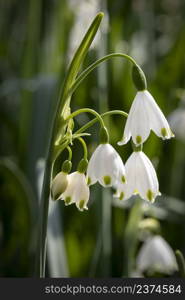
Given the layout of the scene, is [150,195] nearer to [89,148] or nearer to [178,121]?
[89,148]

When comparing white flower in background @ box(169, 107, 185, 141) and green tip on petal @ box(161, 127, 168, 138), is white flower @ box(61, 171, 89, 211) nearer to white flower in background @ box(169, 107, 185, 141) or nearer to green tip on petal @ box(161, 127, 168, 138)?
green tip on petal @ box(161, 127, 168, 138)

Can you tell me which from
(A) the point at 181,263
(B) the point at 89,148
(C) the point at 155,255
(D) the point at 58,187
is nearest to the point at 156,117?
(D) the point at 58,187

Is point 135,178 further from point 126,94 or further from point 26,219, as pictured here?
point 126,94

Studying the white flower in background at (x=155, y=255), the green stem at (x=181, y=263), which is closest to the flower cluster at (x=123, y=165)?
the green stem at (x=181, y=263)

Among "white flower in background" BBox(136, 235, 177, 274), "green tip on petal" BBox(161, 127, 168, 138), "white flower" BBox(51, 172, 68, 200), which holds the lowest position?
"white flower in background" BBox(136, 235, 177, 274)

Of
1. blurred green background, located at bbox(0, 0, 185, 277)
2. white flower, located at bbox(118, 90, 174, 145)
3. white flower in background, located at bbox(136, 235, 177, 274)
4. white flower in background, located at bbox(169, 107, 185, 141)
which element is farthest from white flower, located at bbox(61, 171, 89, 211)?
white flower in background, located at bbox(169, 107, 185, 141)

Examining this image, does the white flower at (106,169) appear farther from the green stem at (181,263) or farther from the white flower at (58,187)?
the green stem at (181,263)

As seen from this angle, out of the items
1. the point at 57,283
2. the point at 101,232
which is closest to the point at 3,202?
the point at 101,232
